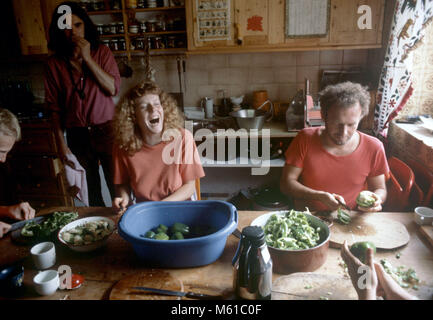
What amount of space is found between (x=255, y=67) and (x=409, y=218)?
2283mm

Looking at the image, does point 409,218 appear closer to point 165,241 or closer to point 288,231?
point 288,231

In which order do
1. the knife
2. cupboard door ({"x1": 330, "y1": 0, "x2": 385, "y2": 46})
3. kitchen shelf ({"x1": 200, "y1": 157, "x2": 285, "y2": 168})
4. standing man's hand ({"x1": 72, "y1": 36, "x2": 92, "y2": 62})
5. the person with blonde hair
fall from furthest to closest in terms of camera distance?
kitchen shelf ({"x1": 200, "y1": 157, "x2": 285, "y2": 168})
cupboard door ({"x1": 330, "y1": 0, "x2": 385, "y2": 46})
standing man's hand ({"x1": 72, "y1": 36, "x2": 92, "y2": 62})
the person with blonde hair
the knife

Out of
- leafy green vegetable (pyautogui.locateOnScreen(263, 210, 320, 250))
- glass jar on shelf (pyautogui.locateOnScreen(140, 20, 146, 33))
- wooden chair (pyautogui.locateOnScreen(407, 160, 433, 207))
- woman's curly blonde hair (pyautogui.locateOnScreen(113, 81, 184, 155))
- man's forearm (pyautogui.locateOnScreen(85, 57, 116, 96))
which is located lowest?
wooden chair (pyautogui.locateOnScreen(407, 160, 433, 207))

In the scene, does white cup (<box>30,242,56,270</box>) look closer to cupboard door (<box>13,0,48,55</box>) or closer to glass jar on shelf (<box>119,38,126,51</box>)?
glass jar on shelf (<box>119,38,126,51</box>)

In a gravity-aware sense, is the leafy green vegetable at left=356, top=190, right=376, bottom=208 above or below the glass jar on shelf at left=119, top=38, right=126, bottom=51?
below

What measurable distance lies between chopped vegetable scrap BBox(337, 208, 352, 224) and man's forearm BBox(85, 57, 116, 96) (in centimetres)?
188

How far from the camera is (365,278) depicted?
0.95 metres

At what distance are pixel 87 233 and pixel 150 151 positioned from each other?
0.61 m

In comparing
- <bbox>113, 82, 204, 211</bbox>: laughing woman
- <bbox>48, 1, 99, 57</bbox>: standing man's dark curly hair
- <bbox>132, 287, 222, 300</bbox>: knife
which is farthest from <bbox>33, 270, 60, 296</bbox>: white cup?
<bbox>48, 1, 99, 57</bbox>: standing man's dark curly hair

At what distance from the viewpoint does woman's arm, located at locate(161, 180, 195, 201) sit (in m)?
1.74

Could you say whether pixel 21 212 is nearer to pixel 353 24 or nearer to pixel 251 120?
pixel 251 120

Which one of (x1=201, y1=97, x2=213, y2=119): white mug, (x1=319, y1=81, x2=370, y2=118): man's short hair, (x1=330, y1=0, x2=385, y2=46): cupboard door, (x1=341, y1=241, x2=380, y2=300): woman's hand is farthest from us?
(x1=201, y1=97, x2=213, y2=119): white mug

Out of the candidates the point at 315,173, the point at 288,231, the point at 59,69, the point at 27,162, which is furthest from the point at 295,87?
the point at 27,162

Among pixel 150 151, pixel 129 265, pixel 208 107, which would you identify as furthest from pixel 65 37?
pixel 129 265
